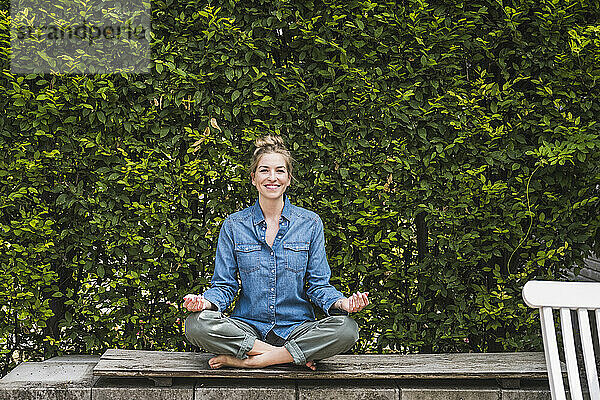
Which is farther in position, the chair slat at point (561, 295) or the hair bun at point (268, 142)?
the hair bun at point (268, 142)

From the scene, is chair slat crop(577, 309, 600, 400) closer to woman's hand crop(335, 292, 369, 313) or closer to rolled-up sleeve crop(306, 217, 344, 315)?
woman's hand crop(335, 292, 369, 313)

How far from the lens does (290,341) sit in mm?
3010

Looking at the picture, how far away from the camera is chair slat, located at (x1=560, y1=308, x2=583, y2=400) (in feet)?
6.19

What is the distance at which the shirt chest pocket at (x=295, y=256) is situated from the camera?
10.4 ft

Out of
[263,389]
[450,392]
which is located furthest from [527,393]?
[263,389]

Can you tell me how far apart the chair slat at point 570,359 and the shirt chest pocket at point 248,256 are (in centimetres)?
148

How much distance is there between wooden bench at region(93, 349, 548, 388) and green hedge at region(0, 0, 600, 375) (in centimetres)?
35

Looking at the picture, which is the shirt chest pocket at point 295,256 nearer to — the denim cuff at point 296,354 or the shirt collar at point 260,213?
the shirt collar at point 260,213

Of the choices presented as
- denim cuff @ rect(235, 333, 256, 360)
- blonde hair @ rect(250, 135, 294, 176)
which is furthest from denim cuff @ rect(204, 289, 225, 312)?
blonde hair @ rect(250, 135, 294, 176)

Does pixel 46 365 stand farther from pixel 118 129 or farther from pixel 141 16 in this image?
pixel 141 16

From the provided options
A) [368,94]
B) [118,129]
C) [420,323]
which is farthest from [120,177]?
[420,323]

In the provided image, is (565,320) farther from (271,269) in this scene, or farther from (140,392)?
(140,392)

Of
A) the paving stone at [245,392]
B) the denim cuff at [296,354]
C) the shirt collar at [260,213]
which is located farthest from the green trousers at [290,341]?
the shirt collar at [260,213]

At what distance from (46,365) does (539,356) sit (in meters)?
2.31
